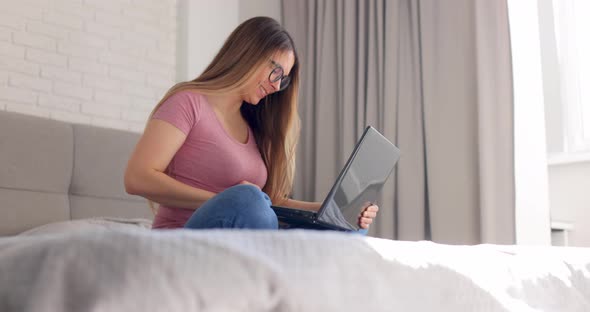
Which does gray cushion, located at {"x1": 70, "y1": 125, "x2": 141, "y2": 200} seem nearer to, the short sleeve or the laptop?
the short sleeve

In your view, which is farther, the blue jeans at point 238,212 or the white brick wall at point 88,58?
the white brick wall at point 88,58

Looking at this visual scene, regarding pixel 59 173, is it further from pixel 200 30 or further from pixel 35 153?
pixel 200 30

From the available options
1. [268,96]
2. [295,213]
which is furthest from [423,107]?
[295,213]

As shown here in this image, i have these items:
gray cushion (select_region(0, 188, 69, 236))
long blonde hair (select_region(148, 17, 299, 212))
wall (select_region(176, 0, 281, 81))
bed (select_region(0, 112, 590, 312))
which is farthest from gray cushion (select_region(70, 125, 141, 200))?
bed (select_region(0, 112, 590, 312))

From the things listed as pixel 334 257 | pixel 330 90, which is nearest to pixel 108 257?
pixel 334 257

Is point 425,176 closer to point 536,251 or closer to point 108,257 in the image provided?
point 536,251

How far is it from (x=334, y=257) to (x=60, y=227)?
2010 mm

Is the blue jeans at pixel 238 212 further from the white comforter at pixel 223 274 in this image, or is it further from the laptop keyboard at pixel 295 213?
the white comforter at pixel 223 274

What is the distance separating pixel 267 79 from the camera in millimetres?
2049

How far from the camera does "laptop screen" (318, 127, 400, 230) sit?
154 centimetres

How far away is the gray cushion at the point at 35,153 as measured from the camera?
272cm

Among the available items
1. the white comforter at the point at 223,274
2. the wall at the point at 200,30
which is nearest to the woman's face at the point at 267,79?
the white comforter at the point at 223,274

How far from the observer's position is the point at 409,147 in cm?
339

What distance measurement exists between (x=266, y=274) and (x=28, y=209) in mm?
2372
